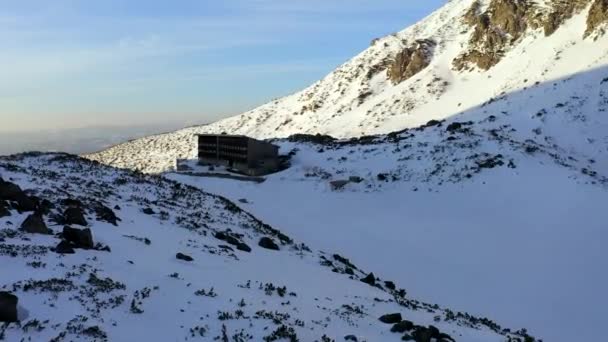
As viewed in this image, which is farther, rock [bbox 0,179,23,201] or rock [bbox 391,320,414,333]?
rock [bbox 0,179,23,201]

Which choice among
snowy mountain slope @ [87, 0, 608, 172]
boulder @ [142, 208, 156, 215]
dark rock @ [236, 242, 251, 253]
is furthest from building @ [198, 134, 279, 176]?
dark rock @ [236, 242, 251, 253]

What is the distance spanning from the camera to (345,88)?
137 metres

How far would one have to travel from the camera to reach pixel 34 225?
1777 cm

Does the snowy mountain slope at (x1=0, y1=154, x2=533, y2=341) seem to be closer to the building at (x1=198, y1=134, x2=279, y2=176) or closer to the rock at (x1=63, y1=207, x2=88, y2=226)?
the rock at (x1=63, y1=207, x2=88, y2=226)

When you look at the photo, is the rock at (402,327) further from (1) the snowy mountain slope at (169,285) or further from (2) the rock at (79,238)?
(2) the rock at (79,238)

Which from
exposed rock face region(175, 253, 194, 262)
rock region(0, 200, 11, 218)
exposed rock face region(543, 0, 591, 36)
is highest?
exposed rock face region(543, 0, 591, 36)

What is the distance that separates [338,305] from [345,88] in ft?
406

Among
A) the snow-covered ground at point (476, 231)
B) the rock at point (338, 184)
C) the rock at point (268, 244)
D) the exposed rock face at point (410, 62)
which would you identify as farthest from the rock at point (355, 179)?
the exposed rock face at point (410, 62)

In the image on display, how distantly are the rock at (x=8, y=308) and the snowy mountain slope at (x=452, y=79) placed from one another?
199 feet

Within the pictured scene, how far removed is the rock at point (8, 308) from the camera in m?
10.5

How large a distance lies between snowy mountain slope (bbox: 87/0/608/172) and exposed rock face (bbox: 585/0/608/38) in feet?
0.67

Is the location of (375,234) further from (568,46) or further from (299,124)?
(299,124)

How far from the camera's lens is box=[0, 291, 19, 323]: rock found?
10.5m

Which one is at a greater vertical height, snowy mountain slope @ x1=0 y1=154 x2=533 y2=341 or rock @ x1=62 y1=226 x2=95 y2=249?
rock @ x1=62 y1=226 x2=95 y2=249
